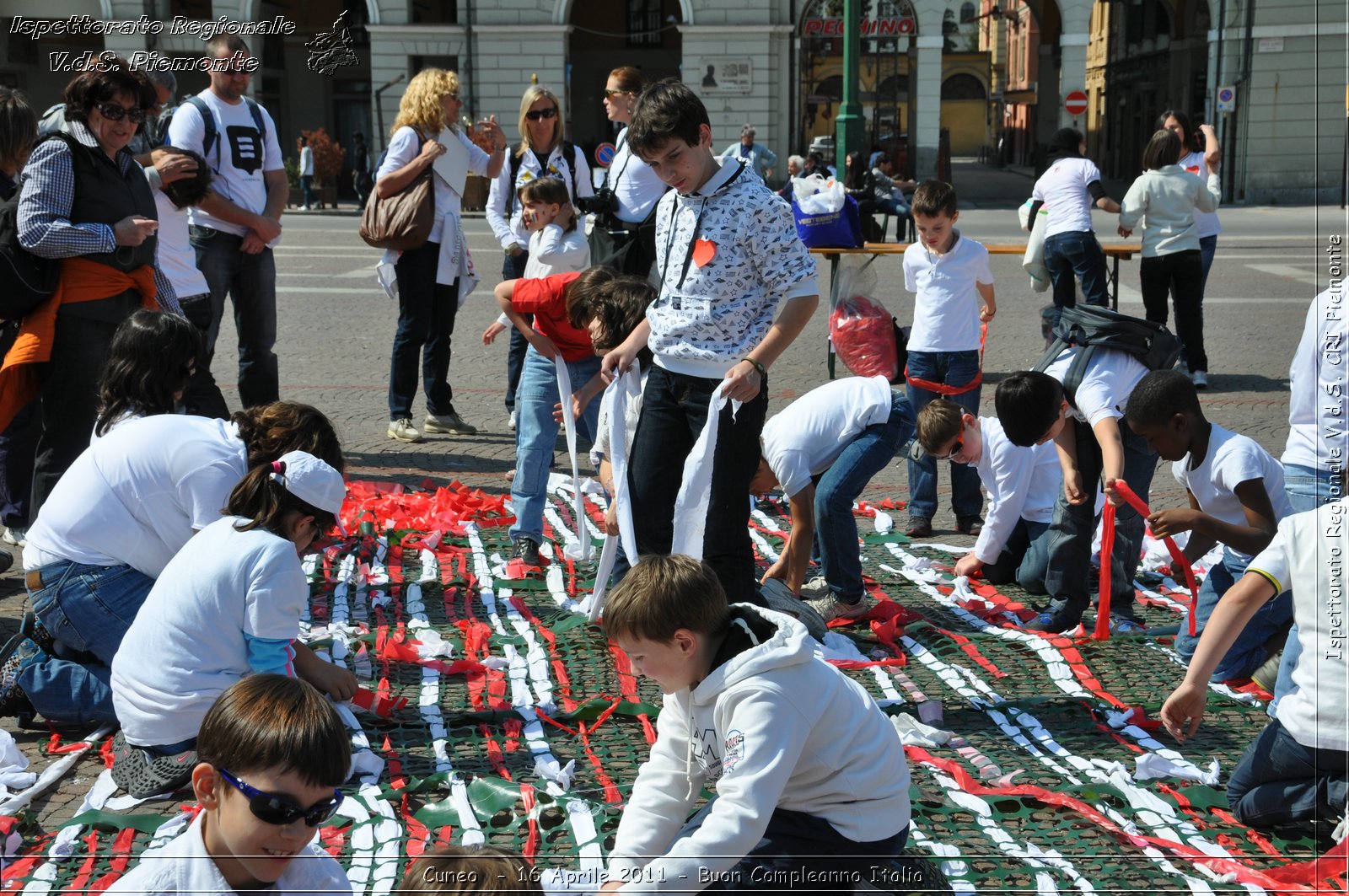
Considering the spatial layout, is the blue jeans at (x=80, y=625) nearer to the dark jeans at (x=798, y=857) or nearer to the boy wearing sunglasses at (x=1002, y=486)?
the dark jeans at (x=798, y=857)

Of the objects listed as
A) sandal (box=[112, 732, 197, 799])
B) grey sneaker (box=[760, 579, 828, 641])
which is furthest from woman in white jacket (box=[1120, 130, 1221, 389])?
sandal (box=[112, 732, 197, 799])

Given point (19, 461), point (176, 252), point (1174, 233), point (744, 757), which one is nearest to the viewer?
point (744, 757)

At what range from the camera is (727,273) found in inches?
164

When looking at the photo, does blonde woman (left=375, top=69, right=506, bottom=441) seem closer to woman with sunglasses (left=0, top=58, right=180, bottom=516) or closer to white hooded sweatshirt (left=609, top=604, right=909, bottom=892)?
woman with sunglasses (left=0, top=58, right=180, bottom=516)

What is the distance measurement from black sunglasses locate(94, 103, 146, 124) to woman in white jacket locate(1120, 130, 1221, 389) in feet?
22.0

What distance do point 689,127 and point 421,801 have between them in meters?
2.08

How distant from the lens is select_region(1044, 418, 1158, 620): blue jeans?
4879 millimetres

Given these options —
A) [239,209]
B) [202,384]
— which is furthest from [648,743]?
[239,209]

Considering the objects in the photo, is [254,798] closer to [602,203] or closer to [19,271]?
[19,271]

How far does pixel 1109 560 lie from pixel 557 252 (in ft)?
10.8

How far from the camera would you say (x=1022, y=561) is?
5.37 m

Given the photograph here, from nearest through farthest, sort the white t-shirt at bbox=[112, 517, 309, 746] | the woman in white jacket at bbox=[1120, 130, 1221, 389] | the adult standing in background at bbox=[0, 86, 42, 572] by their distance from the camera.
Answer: the white t-shirt at bbox=[112, 517, 309, 746]
the adult standing in background at bbox=[0, 86, 42, 572]
the woman in white jacket at bbox=[1120, 130, 1221, 389]

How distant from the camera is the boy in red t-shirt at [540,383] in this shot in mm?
5488

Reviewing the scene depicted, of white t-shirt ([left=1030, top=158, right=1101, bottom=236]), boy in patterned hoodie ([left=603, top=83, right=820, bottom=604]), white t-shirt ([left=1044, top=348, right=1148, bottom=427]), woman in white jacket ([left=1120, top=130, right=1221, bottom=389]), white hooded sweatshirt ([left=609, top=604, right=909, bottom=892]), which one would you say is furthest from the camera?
white t-shirt ([left=1030, top=158, right=1101, bottom=236])
